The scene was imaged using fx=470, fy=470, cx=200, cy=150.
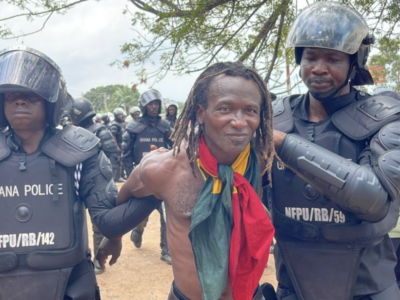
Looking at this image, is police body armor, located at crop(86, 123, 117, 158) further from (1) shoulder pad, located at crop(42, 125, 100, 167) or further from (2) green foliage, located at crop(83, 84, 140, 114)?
(2) green foliage, located at crop(83, 84, 140, 114)

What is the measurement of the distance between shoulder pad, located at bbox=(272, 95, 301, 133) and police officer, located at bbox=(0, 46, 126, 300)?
98 centimetres

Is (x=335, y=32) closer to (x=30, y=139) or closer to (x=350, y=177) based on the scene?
(x=350, y=177)

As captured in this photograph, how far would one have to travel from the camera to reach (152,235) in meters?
7.73

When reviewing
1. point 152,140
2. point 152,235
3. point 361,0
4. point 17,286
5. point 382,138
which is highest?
point 361,0

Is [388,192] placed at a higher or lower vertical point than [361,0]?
lower

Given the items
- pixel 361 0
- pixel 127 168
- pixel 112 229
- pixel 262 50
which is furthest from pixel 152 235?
pixel 112 229

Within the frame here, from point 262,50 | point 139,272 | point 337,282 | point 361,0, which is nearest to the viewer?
point 337,282

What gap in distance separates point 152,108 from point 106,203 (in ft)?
17.9

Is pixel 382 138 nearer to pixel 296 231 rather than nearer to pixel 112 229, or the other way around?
pixel 296 231

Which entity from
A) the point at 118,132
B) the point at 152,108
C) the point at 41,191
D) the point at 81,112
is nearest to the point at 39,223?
the point at 41,191

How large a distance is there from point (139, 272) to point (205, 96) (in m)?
4.33

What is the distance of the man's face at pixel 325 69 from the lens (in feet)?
7.98

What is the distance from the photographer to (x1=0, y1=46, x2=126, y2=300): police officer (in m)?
2.47

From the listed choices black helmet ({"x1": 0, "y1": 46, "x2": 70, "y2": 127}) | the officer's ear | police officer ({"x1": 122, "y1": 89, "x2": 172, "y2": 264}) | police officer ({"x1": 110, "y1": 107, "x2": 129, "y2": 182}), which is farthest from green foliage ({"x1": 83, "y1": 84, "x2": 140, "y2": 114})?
the officer's ear
